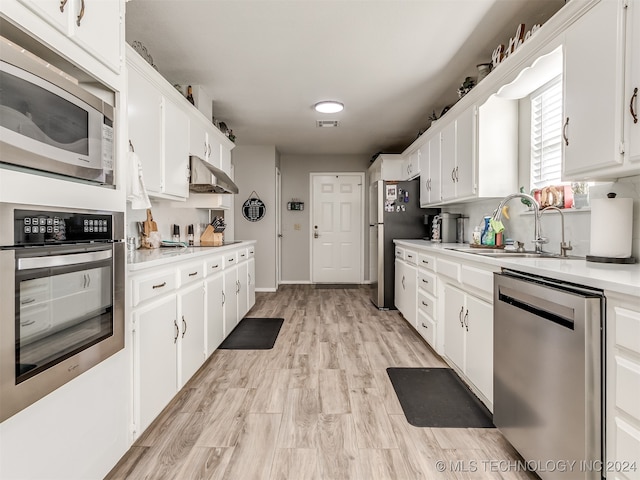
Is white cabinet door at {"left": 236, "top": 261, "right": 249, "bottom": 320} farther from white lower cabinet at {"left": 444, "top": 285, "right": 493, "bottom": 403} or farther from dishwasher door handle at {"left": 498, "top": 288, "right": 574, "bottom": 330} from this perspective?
dishwasher door handle at {"left": 498, "top": 288, "right": 574, "bottom": 330}

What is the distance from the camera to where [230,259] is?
3.35 meters

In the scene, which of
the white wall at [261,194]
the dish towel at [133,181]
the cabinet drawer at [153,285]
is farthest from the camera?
the white wall at [261,194]

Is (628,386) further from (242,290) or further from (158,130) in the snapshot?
(242,290)

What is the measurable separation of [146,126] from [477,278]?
7.74ft

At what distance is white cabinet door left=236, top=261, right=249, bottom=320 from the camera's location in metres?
3.69

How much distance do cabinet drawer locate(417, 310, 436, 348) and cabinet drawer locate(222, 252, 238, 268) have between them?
190 centimetres

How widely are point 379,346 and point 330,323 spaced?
2.88 feet

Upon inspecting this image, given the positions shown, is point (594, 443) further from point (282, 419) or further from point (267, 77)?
point (267, 77)

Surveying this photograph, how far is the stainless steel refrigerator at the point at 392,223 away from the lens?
457 centimetres

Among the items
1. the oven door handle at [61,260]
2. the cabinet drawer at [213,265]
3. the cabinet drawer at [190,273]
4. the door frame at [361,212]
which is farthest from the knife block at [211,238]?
the door frame at [361,212]

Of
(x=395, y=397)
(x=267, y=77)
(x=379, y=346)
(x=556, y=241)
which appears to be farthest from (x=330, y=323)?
(x=267, y=77)

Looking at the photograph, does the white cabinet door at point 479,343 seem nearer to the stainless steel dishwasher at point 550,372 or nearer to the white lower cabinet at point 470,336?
the white lower cabinet at point 470,336

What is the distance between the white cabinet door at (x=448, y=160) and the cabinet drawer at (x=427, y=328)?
1203 millimetres

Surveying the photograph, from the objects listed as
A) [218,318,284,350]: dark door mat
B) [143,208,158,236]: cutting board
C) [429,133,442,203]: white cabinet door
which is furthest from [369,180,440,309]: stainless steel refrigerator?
[143,208,158,236]: cutting board
